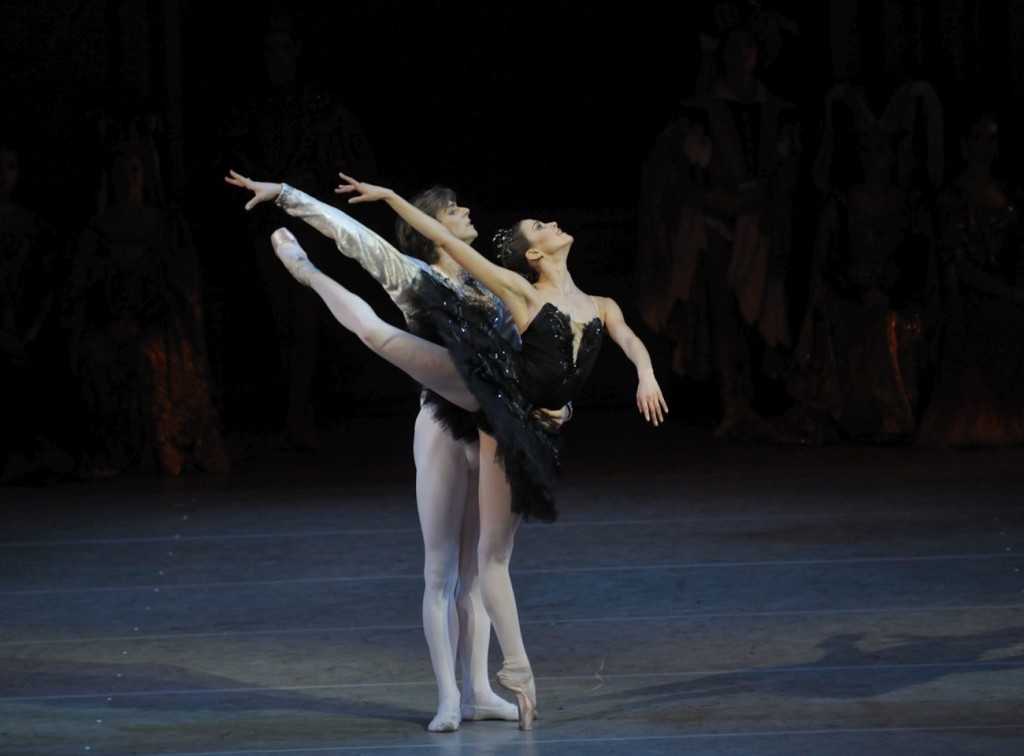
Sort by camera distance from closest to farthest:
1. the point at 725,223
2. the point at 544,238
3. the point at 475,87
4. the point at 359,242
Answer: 1. the point at 359,242
2. the point at 544,238
3. the point at 725,223
4. the point at 475,87

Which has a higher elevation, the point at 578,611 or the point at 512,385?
the point at 512,385

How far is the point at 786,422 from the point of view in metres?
9.16

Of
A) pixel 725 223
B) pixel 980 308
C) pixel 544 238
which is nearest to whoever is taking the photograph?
pixel 544 238

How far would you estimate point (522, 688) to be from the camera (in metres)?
4.23

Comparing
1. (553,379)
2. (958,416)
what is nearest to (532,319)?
(553,379)

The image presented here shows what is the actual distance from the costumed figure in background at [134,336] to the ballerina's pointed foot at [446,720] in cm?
463

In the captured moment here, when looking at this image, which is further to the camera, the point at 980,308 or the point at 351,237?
the point at 980,308

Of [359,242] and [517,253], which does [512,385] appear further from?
[359,242]

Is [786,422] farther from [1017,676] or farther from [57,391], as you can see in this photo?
[1017,676]

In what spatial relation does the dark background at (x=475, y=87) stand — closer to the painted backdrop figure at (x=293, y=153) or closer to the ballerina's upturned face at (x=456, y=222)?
the painted backdrop figure at (x=293, y=153)

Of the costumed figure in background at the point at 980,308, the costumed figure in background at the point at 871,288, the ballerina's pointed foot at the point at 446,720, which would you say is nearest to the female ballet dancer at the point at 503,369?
the ballerina's pointed foot at the point at 446,720

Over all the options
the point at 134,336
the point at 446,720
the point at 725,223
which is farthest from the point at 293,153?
the point at 446,720

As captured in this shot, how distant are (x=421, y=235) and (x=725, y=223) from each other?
17.7 ft

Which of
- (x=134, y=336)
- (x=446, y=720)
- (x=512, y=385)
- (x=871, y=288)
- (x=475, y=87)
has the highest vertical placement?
(x=512, y=385)
